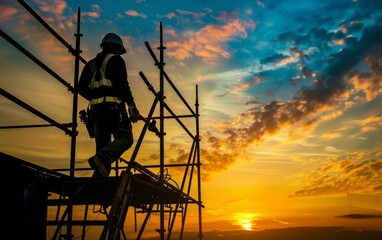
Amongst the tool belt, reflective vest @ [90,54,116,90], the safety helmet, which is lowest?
the tool belt

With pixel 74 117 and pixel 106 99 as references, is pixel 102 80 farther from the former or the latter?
pixel 74 117

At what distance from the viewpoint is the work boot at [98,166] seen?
17.5 ft

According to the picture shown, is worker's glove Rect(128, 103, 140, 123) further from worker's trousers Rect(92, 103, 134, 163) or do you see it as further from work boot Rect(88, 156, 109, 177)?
work boot Rect(88, 156, 109, 177)

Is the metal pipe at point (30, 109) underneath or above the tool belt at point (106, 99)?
underneath

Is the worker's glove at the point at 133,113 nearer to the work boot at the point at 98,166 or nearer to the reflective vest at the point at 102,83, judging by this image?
the reflective vest at the point at 102,83

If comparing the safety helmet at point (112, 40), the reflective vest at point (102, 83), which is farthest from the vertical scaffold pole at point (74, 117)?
the safety helmet at point (112, 40)

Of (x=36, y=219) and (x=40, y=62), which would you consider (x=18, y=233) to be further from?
(x=40, y=62)

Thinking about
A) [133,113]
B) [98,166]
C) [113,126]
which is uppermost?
[133,113]

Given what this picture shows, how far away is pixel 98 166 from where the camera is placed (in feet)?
17.6

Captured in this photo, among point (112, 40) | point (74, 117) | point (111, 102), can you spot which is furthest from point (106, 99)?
point (74, 117)

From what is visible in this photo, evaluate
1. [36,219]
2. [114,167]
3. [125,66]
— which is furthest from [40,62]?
[114,167]

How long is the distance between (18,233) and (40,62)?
2.50m

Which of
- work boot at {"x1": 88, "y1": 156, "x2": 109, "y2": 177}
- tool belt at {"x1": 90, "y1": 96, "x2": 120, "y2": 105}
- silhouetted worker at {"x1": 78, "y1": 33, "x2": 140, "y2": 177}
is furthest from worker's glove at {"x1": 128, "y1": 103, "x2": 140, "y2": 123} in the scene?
work boot at {"x1": 88, "y1": 156, "x2": 109, "y2": 177}

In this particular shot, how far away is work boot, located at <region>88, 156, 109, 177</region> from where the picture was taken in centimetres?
534
